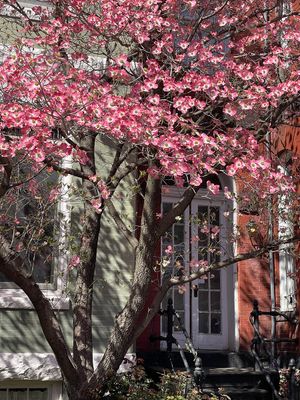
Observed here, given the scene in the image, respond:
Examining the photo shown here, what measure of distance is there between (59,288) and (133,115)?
3232 mm

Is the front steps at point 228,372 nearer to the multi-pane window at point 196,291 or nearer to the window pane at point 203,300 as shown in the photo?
the multi-pane window at point 196,291

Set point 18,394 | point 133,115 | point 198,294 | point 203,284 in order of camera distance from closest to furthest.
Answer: point 133,115 → point 18,394 → point 198,294 → point 203,284

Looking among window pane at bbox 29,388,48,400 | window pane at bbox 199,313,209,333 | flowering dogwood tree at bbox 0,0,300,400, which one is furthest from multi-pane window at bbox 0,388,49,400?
window pane at bbox 199,313,209,333

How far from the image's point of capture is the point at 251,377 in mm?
8750

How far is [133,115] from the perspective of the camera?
6180 mm

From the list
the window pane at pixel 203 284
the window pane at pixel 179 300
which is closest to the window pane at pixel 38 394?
the window pane at pixel 179 300

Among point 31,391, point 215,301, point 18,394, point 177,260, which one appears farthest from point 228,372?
point 18,394

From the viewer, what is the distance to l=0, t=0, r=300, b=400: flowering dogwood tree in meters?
Answer: 6.10

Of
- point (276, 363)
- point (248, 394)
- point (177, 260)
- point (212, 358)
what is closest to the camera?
point (248, 394)

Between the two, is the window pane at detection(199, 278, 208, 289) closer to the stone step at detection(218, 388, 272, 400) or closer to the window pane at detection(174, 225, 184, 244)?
the window pane at detection(174, 225, 184, 244)

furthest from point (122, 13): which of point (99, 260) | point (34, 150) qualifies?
point (99, 260)

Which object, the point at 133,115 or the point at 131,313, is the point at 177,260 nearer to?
the point at 131,313

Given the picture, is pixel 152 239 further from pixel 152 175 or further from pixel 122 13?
pixel 122 13

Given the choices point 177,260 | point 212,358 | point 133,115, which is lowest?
point 212,358
